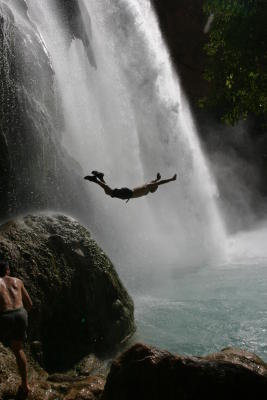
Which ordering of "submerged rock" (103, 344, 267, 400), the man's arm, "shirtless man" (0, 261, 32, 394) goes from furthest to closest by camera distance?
the man's arm, "shirtless man" (0, 261, 32, 394), "submerged rock" (103, 344, 267, 400)

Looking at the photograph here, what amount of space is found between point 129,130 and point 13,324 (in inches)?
644

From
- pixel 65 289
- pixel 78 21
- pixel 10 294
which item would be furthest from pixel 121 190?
pixel 78 21

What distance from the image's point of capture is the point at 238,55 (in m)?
6.85

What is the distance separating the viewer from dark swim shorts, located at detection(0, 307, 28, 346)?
13.0 ft

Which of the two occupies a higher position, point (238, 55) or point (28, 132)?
point (238, 55)

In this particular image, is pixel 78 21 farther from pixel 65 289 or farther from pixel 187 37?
pixel 65 289

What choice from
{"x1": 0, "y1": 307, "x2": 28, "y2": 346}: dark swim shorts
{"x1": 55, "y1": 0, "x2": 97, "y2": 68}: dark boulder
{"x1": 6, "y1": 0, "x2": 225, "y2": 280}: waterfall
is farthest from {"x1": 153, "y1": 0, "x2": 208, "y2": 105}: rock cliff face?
{"x1": 0, "y1": 307, "x2": 28, "y2": 346}: dark swim shorts

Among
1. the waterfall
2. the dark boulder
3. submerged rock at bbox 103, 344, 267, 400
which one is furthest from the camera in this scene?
the dark boulder

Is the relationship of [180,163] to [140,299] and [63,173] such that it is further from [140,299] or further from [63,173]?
[140,299]

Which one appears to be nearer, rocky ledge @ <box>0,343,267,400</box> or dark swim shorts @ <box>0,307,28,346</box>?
rocky ledge @ <box>0,343,267,400</box>

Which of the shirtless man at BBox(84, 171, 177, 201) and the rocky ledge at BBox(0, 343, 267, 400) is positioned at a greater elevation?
the shirtless man at BBox(84, 171, 177, 201)

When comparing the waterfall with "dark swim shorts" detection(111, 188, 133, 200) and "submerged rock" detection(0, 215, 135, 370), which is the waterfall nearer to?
"submerged rock" detection(0, 215, 135, 370)

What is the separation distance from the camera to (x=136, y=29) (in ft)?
70.2

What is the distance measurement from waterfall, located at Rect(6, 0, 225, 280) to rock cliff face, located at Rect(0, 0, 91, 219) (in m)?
2.19
